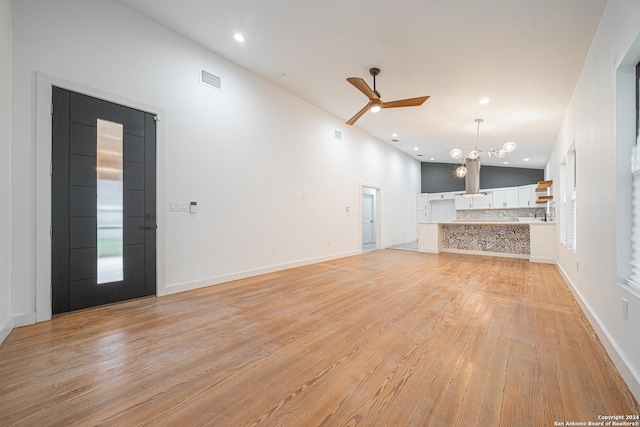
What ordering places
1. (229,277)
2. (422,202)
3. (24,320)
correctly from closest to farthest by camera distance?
(24,320) → (229,277) → (422,202)

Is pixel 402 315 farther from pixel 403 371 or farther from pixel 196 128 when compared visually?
pixel 196 128

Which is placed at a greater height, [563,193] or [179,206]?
[563,193]

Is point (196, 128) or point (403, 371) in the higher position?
point (196, 128)

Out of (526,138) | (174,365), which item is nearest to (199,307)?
(174,365)

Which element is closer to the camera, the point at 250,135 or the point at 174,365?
the point at 174,365

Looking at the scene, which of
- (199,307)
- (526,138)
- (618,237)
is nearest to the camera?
(618,237)

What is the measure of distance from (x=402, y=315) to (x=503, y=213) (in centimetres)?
929

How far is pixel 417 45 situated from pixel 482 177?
8.65 m

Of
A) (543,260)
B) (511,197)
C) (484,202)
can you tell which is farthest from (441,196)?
(543,260)

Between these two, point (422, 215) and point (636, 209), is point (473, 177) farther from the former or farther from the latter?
point (422, 215)

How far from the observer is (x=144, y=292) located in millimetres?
3279

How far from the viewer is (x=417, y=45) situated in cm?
340

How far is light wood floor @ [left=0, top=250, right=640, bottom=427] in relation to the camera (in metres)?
1.36

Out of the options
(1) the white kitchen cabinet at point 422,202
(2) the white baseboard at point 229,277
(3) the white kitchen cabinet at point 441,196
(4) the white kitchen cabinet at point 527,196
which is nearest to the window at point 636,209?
(2) the white baseboard at point 229,277
